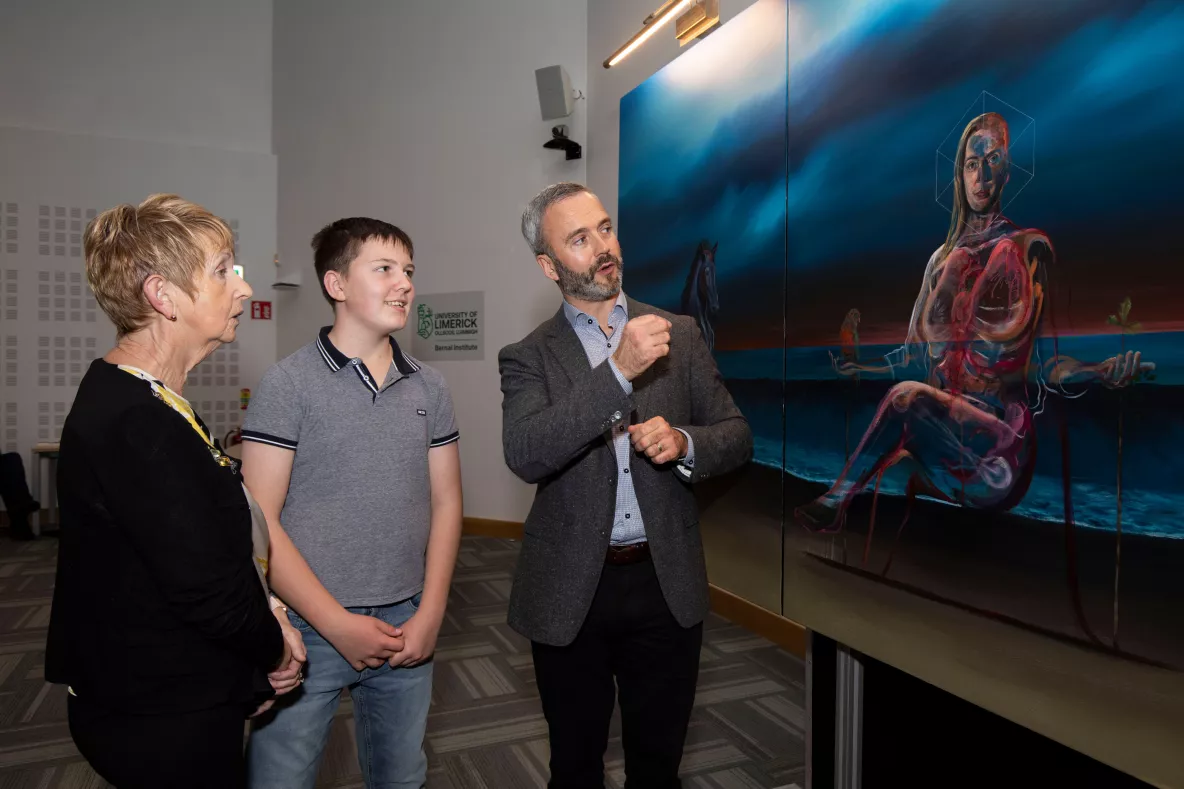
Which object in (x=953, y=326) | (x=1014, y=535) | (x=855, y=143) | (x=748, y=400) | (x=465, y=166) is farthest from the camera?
(x=465, y=166)

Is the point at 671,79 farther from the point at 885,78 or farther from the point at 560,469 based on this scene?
the point at 560,469

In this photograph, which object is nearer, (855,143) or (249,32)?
(855,143)

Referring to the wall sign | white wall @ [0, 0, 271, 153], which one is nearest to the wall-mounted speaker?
the wall sign

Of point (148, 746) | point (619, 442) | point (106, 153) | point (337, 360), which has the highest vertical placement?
point (106, 153)

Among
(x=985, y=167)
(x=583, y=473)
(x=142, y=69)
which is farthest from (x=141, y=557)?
(x=142, y=69)

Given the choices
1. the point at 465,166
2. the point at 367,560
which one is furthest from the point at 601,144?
the point at 367,560

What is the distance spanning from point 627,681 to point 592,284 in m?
0.85

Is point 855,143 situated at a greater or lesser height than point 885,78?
lesser

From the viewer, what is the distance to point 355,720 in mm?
1496

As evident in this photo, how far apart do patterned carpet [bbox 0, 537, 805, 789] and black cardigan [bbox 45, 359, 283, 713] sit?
157cm

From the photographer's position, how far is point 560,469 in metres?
1.56

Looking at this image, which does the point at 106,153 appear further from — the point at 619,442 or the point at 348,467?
the point at 619,442

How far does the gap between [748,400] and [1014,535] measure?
2.91 feet

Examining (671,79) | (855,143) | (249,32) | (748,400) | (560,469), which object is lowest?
(560,469)
